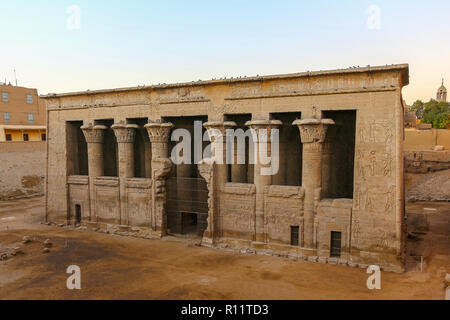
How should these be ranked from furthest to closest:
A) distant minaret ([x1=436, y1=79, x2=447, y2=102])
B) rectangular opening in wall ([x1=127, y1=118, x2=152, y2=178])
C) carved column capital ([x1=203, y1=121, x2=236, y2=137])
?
1. distant minaret ([x1=436, y1=79, x2=447, y2=102])
2. rectangular opening in wall ([x1=127, y1=118, x2=152, y2=178])
3. carved column capital ([x1=203, y1=121, x2=236, y2=137])

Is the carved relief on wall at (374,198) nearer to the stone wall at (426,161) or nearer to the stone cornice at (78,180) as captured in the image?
the stone cornice at (78,180)

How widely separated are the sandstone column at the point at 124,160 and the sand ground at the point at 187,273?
72.1 inches

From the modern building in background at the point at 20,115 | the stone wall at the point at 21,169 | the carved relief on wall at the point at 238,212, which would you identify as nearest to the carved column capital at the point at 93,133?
the carved relief on wall at the point at 238,212

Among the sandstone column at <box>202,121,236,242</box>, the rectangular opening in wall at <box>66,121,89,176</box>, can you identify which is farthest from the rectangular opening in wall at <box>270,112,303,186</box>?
the rectangular opening in wall at <box>66,121,89,176</box>

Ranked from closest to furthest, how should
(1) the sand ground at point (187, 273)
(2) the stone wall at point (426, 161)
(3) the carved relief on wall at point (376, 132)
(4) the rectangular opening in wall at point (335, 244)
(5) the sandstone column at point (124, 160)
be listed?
1. (1) the sand ground at point (187, 273)
2. (3) the carved relief on wall at point (376, 132)
3. (4) the rectangular opening in wall at point (335, 244)
4. (5) the sandstone column at point (124, 160)
5. (2) the stone wall at point (426, 161)

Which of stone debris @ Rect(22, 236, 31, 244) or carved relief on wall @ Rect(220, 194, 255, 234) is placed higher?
carved relief on wall @ Rect(220, 194, 255, 234)

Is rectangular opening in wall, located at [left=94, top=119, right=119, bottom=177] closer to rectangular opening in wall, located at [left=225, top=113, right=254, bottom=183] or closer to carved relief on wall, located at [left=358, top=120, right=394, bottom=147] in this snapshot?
rectangular opening in wall, located at [left=225, top=113, right=254, bottom=183]

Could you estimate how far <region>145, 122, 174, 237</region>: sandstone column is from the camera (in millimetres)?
20359

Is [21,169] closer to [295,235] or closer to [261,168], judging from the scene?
[261,168]

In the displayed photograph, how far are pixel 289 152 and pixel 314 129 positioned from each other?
11.8 feet

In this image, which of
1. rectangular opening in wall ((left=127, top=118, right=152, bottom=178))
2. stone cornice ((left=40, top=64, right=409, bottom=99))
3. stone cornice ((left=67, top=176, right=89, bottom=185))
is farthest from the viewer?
rectangular opening in wall ((left=127, top=118, right=152, bottom=178))

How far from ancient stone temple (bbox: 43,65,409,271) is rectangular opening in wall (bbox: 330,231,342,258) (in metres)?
0.06

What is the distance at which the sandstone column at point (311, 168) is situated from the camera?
1634cm

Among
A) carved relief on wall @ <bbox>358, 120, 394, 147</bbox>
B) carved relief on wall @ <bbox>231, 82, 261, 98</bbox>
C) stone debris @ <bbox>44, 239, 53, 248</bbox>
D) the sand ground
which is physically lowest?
the sand ground
